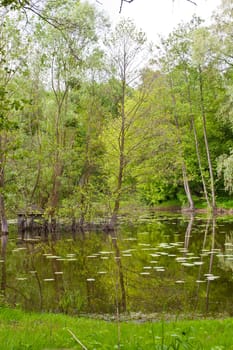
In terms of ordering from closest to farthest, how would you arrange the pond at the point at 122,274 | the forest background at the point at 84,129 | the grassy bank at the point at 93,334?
the grassy bank at the point at 93,334
the pond at the point at 122,274
the forest background at the point at 84,129

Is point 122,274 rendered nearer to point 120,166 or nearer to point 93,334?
point 93,334

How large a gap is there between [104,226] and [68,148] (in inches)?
176

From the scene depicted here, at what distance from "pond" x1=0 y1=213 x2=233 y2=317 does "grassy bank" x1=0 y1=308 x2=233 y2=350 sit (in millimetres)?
596

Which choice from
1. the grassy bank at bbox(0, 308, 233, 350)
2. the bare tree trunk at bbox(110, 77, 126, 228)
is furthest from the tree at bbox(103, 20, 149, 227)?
the grassy bank at bbox(0, 308, 233, 350)

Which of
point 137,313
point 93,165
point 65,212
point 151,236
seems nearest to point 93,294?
point 137,313

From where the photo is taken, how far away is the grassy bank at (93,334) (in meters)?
4.81

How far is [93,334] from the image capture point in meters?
5.74

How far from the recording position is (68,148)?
77.8 ft

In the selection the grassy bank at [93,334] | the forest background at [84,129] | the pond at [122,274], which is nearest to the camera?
the grassy bank at [93,334]

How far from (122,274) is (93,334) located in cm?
649

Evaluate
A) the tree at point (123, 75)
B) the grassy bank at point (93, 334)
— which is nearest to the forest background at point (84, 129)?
the tree at point (123, 75)

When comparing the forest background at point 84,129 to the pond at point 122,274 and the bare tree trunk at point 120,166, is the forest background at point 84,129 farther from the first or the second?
the pond at point 122,274

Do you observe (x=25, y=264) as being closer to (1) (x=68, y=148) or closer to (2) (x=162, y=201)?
(1) (x=68, y=148)

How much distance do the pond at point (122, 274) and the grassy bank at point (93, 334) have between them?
0.60 meters
